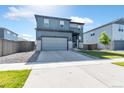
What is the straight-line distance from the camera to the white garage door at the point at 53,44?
19953mm

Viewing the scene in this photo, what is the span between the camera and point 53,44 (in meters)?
20.3

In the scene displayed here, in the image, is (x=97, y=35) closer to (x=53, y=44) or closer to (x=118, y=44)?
(x=118, y=44)

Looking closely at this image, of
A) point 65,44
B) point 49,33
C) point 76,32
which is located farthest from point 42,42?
point 76,32

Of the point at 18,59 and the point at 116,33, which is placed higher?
the point at 116,33

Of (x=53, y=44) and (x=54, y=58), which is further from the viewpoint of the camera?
(x=53, y=44)

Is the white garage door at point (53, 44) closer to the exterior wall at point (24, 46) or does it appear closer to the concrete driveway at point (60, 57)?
the exterior wall at point (24, 46)

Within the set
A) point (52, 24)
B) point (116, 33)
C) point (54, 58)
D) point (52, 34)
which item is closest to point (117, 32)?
point (116, 33)

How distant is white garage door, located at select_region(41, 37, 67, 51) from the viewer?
20.0 m

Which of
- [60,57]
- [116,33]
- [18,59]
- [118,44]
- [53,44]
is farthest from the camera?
[116,33]

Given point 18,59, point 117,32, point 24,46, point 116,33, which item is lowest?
point 18,59

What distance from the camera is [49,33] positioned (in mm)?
20938
